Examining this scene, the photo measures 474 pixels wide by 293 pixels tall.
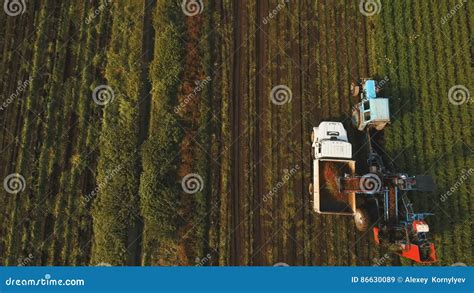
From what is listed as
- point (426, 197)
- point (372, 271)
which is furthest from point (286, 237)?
point (426, 197)

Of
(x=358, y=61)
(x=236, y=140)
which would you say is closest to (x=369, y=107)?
(x=358, y=61)

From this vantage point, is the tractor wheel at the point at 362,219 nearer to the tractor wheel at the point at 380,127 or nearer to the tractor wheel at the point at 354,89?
the tractor wheel at the point at 380,127

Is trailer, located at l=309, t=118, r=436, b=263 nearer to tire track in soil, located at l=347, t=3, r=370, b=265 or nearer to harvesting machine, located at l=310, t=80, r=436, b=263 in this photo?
harvesting machine, located at l=310, t=80, r=436, b=263

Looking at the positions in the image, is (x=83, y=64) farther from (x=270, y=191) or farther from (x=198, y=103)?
(x=270, y=191)

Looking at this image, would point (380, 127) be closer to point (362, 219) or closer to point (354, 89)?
point (354, 89)

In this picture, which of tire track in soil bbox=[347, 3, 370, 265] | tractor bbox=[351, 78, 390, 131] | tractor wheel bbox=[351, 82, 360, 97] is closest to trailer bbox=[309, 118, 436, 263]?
tire track in soil bbox=[347, 3, 370, 265]

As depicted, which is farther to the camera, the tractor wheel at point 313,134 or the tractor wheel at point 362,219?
the tractor wheel at point 313,134

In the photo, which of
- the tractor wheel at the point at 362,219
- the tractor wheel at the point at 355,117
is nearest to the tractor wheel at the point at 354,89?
the tractor wheel at the point at 355,117
